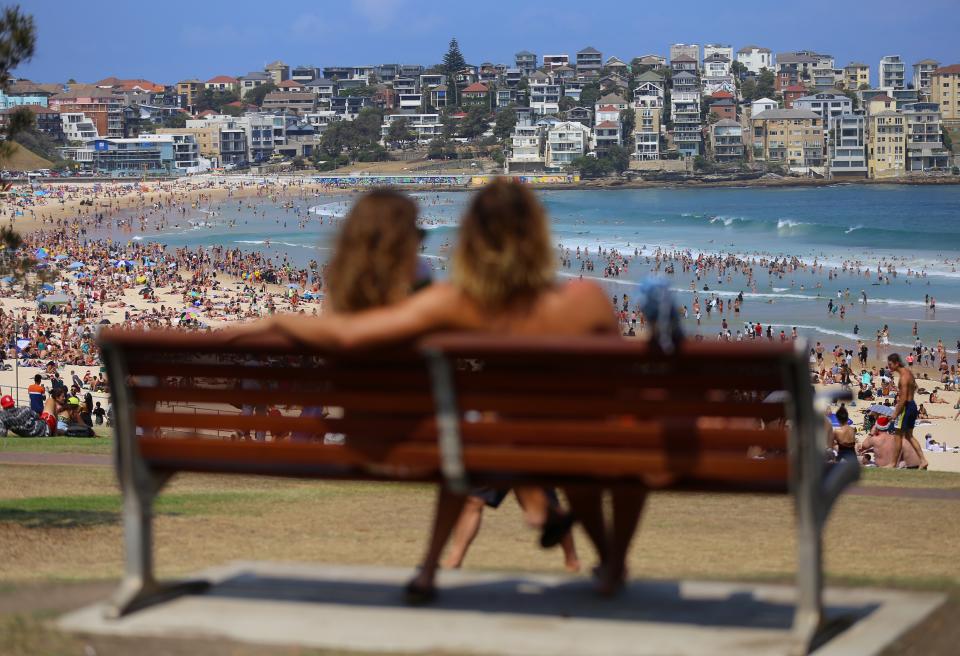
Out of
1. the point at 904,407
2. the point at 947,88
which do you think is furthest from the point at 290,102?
the point at 904,407

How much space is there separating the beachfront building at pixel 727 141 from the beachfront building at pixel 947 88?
108 feet

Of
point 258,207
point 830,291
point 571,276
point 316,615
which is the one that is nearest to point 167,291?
point 571,276

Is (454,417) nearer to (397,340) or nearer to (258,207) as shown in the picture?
(397,340)

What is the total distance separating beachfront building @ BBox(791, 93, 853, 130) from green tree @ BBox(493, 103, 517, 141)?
3334 cm

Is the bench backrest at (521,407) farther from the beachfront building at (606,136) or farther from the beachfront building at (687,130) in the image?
the beachfront building at (687,130)

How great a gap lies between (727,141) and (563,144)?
759 inches

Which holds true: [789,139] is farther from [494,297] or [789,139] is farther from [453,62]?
[494,297]

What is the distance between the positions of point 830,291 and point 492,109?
5397 inches

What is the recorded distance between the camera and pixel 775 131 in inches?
5827

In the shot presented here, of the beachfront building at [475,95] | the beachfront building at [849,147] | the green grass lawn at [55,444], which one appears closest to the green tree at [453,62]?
the beachfront building at [475,95]

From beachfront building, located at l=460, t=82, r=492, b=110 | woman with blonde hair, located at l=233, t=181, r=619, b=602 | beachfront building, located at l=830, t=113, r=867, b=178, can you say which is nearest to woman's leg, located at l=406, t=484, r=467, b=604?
woman with blonde hair, located at l=233, t=181, r=619, b=602

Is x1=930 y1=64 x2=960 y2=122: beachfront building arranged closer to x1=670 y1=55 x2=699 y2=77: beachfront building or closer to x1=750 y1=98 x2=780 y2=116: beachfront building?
x1=750 y1=98 x2=780 y2=116: beachfront building

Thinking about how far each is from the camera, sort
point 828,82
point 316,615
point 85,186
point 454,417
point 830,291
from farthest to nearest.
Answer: point 828,82
point 85,186
point 830,291
point 316,615
point 454,417

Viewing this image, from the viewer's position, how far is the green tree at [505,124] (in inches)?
6324
